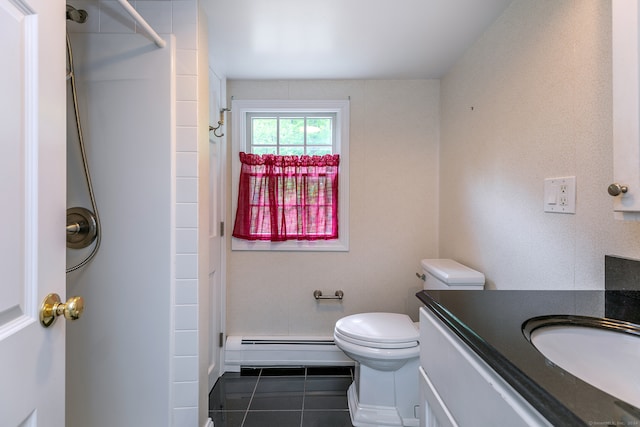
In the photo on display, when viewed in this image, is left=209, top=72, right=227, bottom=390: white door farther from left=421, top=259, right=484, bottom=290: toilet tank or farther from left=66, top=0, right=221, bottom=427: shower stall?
left=421, top=259, right=484, bottom=290: toilet tank

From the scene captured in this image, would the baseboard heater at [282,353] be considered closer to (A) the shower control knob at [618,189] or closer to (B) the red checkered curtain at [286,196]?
(B) the red checkered curtain at [286,196]

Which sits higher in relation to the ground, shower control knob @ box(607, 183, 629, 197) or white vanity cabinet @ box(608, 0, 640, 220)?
white vanity cabinet @ box(608, 0, 640, 220)

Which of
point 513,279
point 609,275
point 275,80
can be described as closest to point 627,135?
point 609,275

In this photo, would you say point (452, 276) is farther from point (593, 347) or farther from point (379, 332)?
point (593, 347)

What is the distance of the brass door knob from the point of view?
658 mm

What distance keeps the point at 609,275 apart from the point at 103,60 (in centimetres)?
201

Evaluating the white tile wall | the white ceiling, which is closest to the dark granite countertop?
the white tile wall

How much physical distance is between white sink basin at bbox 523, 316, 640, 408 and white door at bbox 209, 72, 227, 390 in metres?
1.72

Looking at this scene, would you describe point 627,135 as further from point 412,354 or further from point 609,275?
point 412,354

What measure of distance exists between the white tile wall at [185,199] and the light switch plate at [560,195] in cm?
143

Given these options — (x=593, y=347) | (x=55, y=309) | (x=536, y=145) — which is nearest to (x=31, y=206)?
(x=55, y=309)

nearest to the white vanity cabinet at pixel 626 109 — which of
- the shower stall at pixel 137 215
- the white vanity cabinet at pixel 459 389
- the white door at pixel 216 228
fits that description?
the white vanity cabinet at pixel 459 389

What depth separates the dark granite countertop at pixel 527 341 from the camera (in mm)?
413

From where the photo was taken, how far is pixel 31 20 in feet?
2.10
